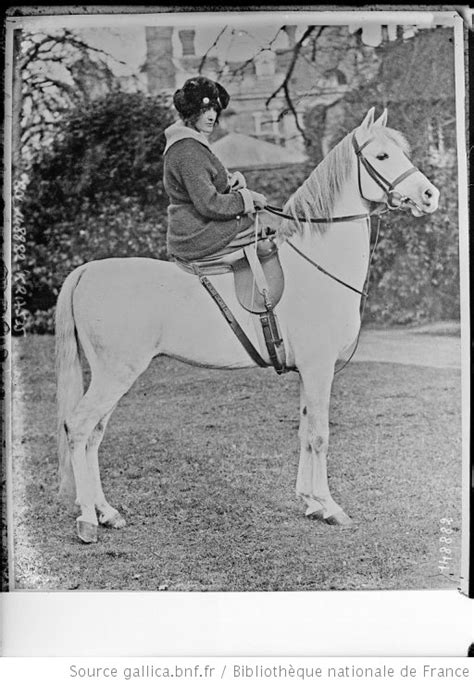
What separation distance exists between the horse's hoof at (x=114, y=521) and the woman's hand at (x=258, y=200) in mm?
1390

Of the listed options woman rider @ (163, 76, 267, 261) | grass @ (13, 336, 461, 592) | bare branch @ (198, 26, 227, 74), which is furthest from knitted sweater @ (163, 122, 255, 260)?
grass @ (13, 336, 461, 592)

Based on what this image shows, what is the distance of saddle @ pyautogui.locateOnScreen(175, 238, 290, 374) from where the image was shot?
3.10 meters

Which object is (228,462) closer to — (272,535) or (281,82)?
(272,535)

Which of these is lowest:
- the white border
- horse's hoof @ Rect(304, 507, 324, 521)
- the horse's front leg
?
the white border

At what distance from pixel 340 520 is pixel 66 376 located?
1270 millimetres

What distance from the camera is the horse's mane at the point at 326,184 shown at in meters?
3.09

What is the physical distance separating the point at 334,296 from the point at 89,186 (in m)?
1.12

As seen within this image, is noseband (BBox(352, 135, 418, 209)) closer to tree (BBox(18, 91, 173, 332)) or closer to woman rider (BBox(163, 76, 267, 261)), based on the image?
woman rider (BBox(163, 76, 267, 261))

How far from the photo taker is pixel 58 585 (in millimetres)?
3084

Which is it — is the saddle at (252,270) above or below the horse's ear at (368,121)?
below

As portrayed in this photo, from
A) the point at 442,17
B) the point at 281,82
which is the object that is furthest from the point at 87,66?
the point at 442,17

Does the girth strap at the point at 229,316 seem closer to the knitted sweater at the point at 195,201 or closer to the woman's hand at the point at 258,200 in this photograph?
the knitted sweater at the point at 195,201

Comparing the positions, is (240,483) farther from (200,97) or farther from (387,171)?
(200,97)

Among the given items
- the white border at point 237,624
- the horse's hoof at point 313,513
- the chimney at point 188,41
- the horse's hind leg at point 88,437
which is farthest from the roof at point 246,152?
the white border at point 237,624
